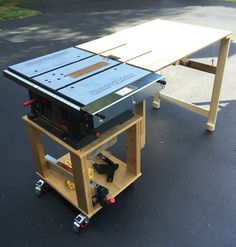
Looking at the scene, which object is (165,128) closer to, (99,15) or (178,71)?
(178,71)

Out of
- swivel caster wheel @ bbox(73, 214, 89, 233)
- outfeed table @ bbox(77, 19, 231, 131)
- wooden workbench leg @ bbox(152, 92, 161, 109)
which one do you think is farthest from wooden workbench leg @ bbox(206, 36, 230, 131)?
swivel caster wheel @ bbox(73, 214, 89, 233)

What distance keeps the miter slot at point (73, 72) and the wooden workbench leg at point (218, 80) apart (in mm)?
872

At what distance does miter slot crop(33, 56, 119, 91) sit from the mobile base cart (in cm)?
28

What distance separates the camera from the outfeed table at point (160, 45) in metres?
1.61

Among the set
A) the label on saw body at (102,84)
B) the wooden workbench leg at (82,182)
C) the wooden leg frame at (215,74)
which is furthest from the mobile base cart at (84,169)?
the wooden leg frame at (215,74)

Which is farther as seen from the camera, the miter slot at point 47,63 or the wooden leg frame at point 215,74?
the wooden leg frame at point 215,74

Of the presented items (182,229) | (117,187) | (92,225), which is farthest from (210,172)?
(92,225)

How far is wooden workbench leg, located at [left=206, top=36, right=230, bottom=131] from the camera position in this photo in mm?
2006

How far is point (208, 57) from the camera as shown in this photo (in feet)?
12.2

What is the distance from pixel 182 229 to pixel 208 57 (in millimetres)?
2648

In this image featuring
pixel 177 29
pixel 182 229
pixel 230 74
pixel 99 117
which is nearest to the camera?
pixel 99 117

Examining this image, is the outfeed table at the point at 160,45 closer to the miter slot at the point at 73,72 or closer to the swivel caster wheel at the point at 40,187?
the miter slot at the point at 73,72

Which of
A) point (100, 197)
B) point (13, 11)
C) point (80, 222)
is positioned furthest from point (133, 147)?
point (13, 11)

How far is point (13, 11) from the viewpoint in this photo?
5.99 meters
